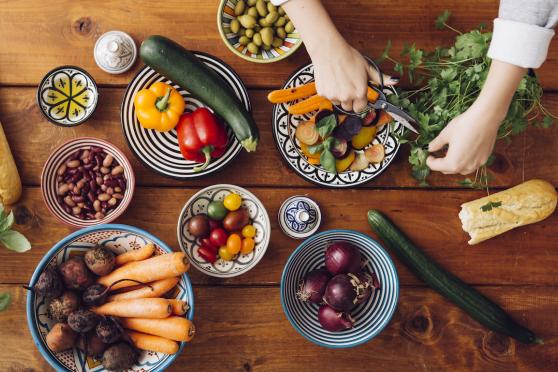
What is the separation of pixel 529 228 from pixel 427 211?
0.28m

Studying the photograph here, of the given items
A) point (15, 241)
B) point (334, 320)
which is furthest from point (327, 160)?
point (15, 241)

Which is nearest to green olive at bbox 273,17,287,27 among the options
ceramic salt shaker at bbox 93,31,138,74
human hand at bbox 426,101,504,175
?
ceramic salt shaker at bbox 93,31,138,74

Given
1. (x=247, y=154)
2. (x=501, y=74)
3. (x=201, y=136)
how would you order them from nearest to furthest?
1. (x=501, y=74)
2. (x=201, y=136)
3. (x=247, y=154)

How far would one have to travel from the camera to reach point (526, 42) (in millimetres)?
971

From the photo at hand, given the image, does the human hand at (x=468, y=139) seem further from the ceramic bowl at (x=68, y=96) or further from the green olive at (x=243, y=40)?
the ceramic bowl at (x=68, y=96)

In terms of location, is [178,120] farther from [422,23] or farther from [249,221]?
[422,23]

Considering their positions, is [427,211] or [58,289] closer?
[58,289]

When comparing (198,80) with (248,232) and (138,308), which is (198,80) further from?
(138,308)

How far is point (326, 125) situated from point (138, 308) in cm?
63

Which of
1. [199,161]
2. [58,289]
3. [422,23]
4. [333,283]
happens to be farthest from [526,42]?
[58,289]

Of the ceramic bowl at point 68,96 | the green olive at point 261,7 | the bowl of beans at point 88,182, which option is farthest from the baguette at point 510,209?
the ceramic bowl at point 68,96

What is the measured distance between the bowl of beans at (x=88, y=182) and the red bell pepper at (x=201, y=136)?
0.50ft

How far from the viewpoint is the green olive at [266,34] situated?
4.17ft

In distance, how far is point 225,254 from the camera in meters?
1.28
